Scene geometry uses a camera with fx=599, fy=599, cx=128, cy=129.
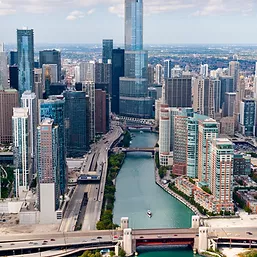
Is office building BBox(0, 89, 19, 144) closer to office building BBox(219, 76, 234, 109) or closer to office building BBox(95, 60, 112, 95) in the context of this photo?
office building BBox(95, 60, 112, 95)

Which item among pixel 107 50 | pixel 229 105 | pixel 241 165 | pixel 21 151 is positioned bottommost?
pixel 241 165

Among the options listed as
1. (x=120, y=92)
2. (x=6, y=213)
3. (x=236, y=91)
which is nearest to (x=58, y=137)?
(x=6, y=213)

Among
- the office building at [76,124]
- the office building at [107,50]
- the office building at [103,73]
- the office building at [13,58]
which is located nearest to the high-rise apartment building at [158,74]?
the office building at [107,50]

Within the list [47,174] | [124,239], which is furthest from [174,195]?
[124,239]

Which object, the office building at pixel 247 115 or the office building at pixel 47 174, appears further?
the office building at pixel 247 115

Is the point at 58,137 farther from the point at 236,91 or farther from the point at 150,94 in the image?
the point at 150,94

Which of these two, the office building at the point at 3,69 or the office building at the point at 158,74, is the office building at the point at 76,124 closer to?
the office building at the point at 3,69

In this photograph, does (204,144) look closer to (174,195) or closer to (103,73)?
(174,195)
